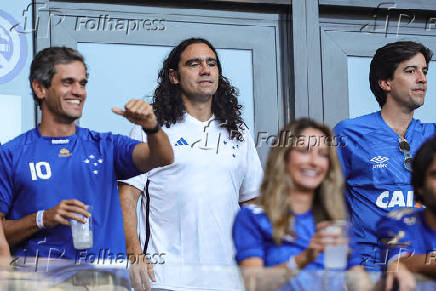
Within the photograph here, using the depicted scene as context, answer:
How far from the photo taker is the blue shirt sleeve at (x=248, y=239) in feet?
12.7

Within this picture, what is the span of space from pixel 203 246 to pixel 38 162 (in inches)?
39.0

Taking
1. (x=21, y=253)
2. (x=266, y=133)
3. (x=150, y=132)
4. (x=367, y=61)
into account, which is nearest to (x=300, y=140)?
(x=150, y=132)

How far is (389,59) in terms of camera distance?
5602mm

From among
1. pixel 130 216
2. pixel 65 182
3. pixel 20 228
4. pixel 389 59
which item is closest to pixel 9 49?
pixel 130 216

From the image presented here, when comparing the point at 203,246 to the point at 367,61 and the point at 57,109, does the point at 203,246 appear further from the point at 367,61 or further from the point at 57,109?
the point at 367,61

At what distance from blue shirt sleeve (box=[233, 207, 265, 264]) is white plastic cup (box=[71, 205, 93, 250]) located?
0.75 metres

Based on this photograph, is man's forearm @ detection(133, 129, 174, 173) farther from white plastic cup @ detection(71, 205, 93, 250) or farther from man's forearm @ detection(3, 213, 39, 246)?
man's forearm @ detection(3, 213, 39, 246)

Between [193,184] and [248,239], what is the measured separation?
4.27 feet

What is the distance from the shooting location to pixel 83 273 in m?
3.94

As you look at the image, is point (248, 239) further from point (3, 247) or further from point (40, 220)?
point (3, 247)

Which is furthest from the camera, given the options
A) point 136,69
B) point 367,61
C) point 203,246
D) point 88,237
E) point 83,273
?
point 367,61

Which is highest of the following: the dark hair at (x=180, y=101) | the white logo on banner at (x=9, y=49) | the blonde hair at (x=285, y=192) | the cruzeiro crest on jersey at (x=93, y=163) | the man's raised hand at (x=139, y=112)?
the white logo on banner at (x=9, y=49)

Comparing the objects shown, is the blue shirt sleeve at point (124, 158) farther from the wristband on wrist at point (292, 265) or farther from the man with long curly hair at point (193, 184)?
the wristband on wrist at point (292, 265)

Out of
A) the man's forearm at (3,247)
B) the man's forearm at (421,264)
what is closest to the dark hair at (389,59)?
the man's forearm at (421,264)
